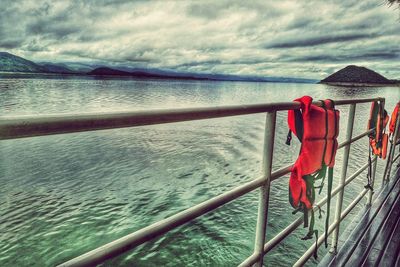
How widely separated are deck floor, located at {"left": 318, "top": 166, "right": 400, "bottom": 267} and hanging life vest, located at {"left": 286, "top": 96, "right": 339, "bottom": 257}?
81cm

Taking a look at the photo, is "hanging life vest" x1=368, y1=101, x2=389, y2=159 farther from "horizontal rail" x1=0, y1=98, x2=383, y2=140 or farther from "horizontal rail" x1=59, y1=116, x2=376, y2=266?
"horizontal rail" x1=0, y1=98, x2=383, y2=140

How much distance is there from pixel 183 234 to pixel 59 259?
282 centimetres

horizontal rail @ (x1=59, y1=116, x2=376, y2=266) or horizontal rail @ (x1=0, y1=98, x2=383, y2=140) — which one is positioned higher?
horizontal rail @ (x1=0, y1=98, x2=383, y2=140)

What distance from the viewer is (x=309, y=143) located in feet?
5.47

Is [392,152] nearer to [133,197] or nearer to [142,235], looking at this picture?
[142,235]

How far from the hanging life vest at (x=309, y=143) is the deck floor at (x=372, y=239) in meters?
0.81

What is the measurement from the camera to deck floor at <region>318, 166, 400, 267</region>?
7.38 feet

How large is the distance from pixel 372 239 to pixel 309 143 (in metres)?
1.56

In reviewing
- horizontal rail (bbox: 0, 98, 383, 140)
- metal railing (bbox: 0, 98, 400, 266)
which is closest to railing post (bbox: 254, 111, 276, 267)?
metal railing (bbox: 0, 98, 400, 266)

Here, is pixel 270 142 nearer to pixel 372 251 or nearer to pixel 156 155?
pixel 372 251

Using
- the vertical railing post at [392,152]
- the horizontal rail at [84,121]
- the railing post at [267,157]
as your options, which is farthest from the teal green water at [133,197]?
the horizontal rail at [84,121]

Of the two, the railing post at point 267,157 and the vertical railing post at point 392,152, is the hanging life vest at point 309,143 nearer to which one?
the railing post at point 267,157

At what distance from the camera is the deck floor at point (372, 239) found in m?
2.25

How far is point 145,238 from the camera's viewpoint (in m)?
0.86
